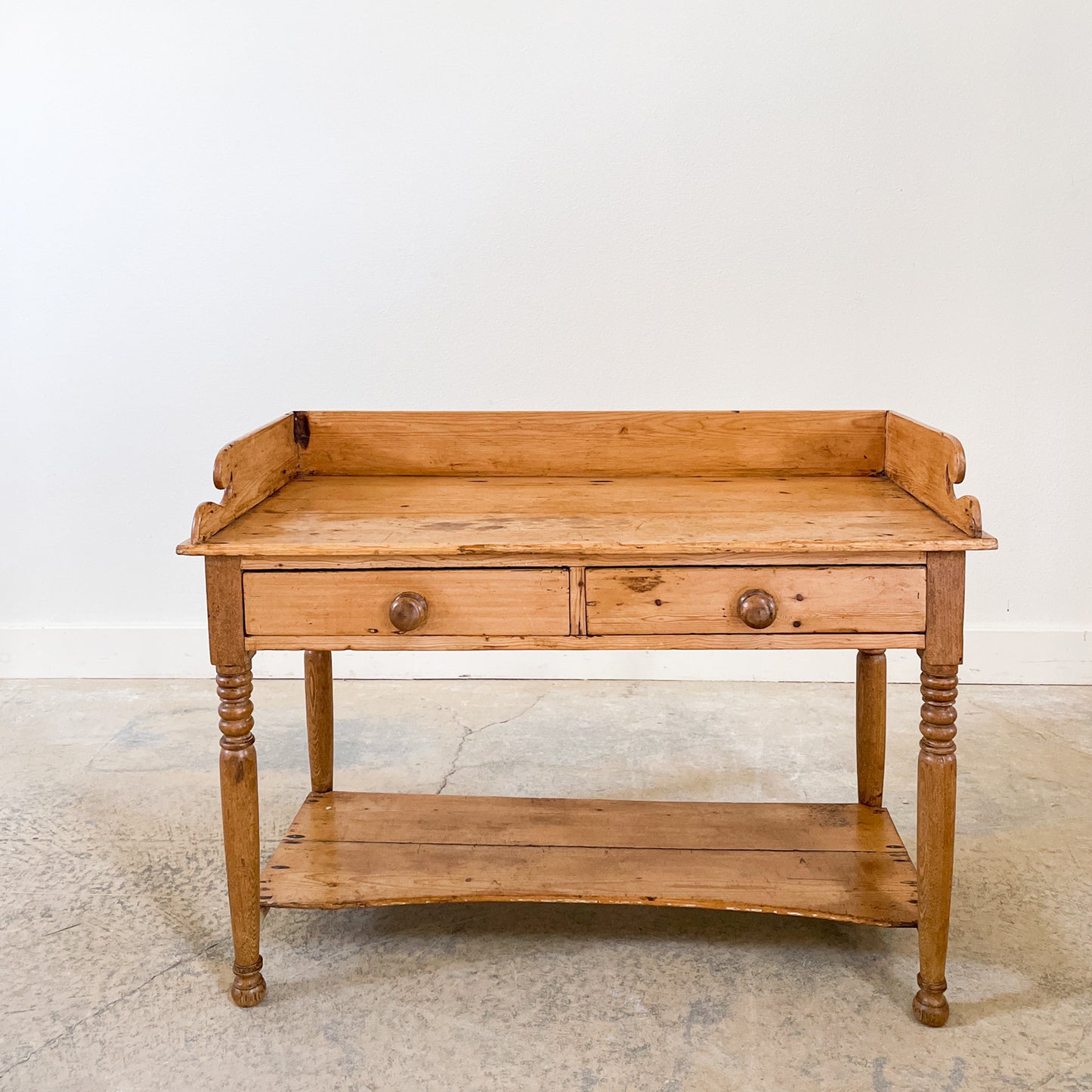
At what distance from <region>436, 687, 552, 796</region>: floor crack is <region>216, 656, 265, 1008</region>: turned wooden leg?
1.05 m

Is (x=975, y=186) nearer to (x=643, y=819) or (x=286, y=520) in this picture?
(x=643, y=819)

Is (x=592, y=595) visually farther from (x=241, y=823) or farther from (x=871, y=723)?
(x=871, y=723)

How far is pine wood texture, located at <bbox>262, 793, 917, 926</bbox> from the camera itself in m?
2.47

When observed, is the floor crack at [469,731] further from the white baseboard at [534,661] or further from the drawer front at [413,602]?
the drawer front at [413,602]

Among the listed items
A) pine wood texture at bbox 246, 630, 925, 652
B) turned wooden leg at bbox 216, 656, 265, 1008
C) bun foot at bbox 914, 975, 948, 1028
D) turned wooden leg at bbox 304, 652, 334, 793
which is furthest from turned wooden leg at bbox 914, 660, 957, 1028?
turned wooden leg at bbox 304, 652, 334, 793

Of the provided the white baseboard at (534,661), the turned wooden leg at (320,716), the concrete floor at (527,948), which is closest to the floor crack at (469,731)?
the concrete floor at (527,948)

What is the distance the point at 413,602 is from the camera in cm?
219

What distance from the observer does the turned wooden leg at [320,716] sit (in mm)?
2990

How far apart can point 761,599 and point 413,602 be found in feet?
2.14

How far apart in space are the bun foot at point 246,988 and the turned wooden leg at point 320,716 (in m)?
0.66

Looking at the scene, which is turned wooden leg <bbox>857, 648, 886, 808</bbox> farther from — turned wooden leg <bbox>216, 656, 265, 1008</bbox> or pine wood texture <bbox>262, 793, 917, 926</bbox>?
turned wooden leg <bbox>216, 656, 265, 1008</bbox>

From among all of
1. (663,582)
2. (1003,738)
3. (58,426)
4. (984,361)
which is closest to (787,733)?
(1003,738)

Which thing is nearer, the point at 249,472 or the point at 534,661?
the point at 249,472

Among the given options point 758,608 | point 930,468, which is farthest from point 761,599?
point 930,468
